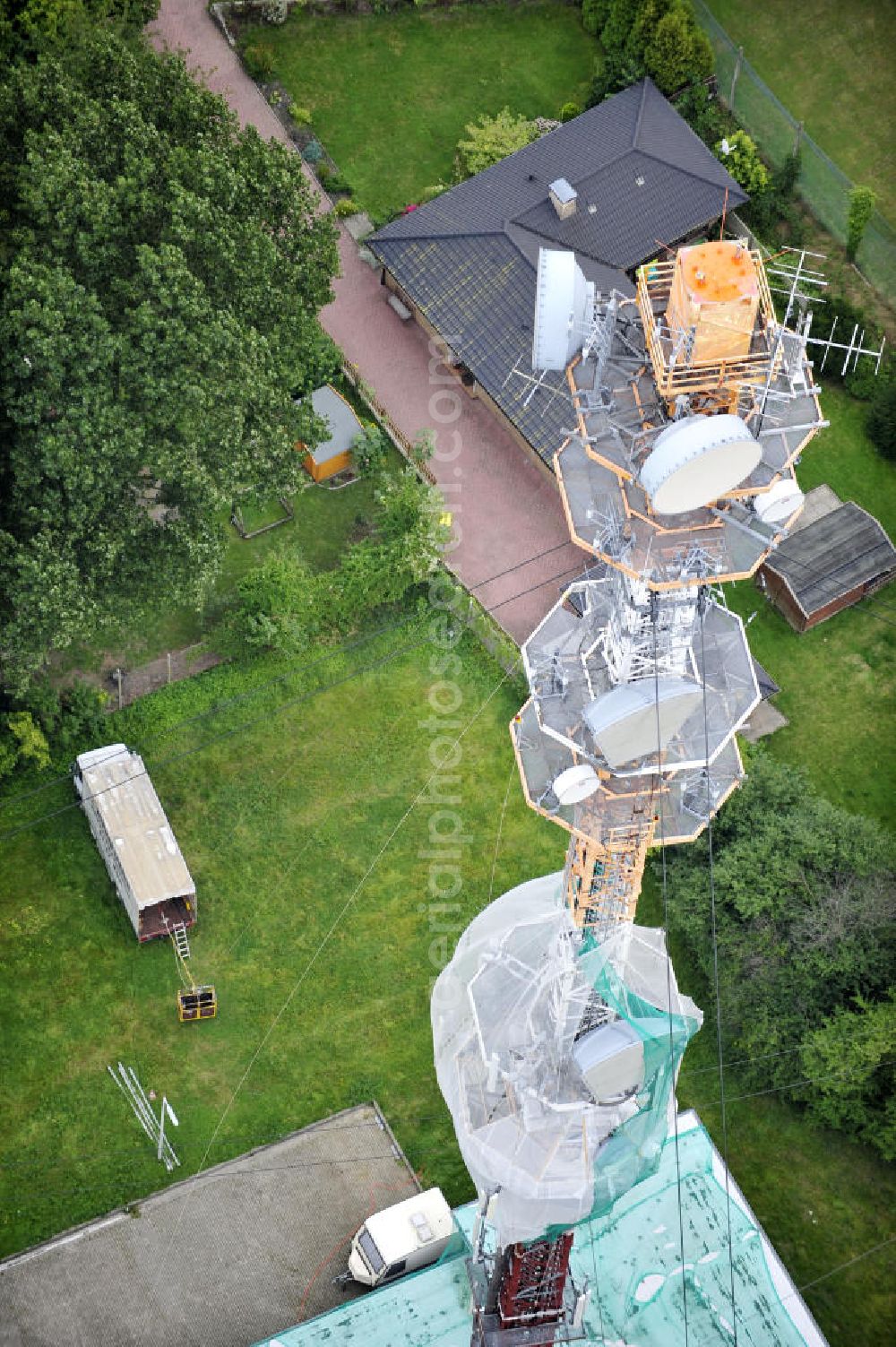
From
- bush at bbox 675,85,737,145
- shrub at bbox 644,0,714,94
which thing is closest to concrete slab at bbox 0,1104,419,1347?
bush at bbox 675,85,737,145

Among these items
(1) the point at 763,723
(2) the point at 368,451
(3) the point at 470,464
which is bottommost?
(1) the point at 763,723

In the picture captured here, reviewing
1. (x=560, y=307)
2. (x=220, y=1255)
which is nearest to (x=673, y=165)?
(x=560, y=307)

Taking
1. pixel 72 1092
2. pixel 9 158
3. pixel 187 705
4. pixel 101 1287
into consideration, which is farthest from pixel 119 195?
pixel 101 1287

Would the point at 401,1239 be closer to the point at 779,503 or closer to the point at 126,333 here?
the point at 779,503

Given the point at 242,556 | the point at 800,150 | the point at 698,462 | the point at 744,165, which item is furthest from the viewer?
the point at 800,150

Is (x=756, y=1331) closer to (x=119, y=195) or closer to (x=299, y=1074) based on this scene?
(x=299, y=1074)
